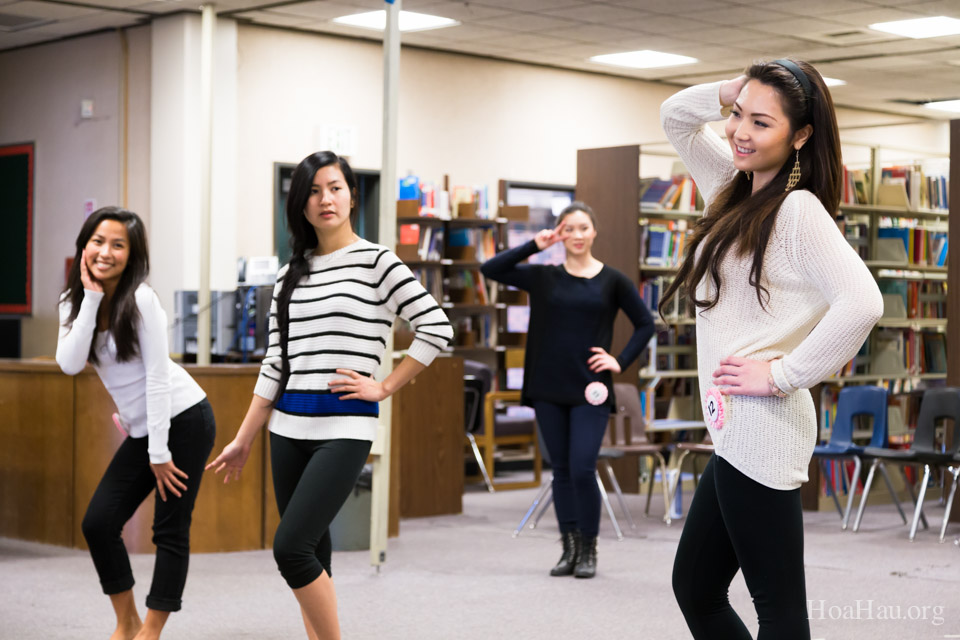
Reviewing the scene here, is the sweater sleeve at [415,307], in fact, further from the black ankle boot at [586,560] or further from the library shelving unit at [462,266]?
the library shelving unit at [462,266]

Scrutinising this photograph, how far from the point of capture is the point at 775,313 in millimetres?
2404

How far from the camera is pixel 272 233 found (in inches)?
385

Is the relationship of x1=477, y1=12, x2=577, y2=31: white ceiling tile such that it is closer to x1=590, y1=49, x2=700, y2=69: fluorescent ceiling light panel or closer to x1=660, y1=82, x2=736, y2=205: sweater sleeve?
x1=590, y1=49, x2=700, y2=69: fluorescent ceiling light panel

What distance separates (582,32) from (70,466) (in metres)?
5.49

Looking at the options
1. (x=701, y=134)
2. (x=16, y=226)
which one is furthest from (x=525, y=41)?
(x=701, y=134)

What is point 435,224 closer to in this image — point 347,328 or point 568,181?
point 568,181

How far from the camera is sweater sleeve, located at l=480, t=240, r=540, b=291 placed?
606cm

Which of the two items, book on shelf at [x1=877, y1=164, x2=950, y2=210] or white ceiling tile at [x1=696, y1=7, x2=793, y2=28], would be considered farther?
white ceiling tile at [x1=696, y1=7, x2=793, y2=28]

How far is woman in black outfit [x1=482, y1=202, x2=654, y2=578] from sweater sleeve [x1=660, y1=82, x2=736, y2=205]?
2.94 metres

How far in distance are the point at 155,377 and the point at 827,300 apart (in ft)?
7.31

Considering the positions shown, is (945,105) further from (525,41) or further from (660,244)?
(660,244)

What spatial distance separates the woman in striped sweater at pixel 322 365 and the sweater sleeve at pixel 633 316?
2424 millimetres

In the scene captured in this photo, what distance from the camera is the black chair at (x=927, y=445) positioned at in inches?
283

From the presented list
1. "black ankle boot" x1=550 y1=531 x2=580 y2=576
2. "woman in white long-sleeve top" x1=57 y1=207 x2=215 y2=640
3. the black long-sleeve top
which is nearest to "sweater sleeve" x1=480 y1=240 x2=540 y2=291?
the black long-sleeve top
